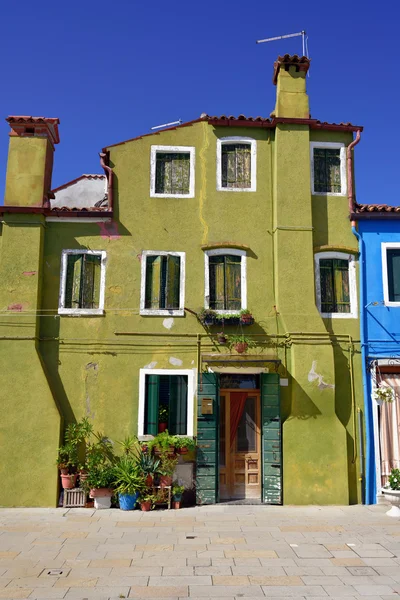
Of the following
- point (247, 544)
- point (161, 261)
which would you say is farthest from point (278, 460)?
point (161, 261)

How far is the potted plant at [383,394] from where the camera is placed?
13070 mm

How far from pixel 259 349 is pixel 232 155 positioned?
16.9 feet

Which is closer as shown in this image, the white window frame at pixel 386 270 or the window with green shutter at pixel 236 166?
the white window frame at pixel 386 270

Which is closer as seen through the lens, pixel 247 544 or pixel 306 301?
pixel 247 544

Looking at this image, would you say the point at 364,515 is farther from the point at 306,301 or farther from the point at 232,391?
the point at 306,301

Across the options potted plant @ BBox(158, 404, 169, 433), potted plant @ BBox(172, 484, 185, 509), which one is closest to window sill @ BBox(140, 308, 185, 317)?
potted plant @ BBox(158, 404, 169, 433)

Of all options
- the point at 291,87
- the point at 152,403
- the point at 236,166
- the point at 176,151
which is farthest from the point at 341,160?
the point at 152,403

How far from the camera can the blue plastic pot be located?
12.2 m

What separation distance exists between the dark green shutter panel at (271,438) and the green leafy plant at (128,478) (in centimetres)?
289

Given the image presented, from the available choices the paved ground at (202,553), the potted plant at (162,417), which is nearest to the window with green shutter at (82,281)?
the potted plant at (162,417)

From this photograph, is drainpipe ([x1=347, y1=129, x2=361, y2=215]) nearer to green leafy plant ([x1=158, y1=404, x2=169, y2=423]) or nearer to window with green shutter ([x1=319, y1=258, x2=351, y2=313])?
window with green shutter ([x1=319, y1=258, x2=351, y2=313])

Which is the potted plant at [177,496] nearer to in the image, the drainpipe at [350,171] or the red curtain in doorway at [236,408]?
the red curtain in doorway at [236,408]

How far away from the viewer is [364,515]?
11812 mm

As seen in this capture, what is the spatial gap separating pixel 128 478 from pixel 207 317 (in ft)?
13.5
